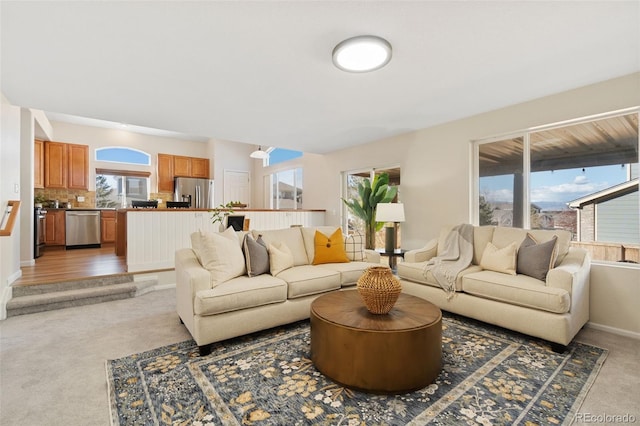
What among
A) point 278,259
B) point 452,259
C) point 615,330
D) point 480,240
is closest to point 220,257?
point 278,259

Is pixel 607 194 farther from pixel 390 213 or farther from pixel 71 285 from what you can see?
pixel 71 285

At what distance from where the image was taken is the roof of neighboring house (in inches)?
113

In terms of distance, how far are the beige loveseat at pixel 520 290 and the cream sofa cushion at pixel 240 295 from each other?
169 cm

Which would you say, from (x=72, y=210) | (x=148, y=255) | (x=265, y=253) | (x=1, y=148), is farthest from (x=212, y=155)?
(x=265, y=253)

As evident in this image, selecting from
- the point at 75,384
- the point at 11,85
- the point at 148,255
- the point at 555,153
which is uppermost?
the point at 11,85

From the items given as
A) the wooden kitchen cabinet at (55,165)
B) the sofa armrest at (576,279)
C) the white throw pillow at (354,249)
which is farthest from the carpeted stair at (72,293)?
the sofa armrest at (576,279)

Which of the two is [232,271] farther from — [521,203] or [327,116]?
[521,203]

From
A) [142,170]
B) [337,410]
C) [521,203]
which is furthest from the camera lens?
[142,170]

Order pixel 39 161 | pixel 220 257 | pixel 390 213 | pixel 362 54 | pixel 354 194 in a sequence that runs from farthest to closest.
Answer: pixel 39 161
pixel 354 194
pixel 390 213
pixel 220 257
pixel 362 54

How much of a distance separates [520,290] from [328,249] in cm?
191

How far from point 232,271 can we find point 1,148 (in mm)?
3062

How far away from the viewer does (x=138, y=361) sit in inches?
84.7

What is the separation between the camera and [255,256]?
2898mm

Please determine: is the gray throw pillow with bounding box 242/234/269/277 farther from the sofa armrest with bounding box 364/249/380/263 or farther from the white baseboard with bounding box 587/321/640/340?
the white baseboard with bounding box 587/321/640/340
